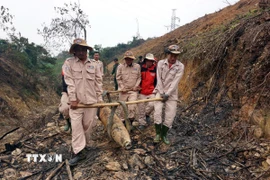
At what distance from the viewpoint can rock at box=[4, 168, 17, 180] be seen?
372cm

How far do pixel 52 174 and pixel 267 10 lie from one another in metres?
5.53

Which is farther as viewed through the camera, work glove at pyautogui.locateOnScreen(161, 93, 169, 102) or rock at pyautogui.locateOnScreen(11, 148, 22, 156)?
rock at pyautogui.locateOnScreen(11, 148, 22, 156)

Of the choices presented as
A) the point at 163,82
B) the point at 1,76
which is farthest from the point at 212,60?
the point at 1,76

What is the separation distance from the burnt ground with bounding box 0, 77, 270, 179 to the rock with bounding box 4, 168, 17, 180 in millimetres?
15

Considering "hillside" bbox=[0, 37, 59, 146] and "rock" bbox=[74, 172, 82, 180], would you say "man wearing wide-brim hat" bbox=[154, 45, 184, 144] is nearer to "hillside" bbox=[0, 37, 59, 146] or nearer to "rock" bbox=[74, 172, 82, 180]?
"rock" bbox=[74, 172, 82, 180]

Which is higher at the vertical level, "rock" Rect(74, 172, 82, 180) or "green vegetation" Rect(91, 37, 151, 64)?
"green vegetation" Rect(91, 37, 151, 64)

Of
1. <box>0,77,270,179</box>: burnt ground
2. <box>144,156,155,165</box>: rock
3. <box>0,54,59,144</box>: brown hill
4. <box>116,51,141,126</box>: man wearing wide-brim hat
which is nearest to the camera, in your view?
<box>0,77,270,179</box>: burnt ground

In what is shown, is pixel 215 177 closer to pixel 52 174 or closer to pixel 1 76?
pixel 52 174

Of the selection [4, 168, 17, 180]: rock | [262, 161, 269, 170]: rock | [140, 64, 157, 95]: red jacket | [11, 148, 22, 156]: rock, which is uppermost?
[140, 64, 157, 95]: red jacket

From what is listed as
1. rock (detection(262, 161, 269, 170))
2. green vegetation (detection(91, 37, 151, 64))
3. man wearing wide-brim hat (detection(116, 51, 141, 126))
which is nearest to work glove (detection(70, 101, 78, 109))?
man wearing wide-brim hat (detection(116, 51, 141, 126))

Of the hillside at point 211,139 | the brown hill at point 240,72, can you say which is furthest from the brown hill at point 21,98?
the brown hill at point 240,72

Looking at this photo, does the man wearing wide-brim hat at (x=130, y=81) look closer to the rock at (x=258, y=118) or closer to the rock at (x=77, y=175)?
the rock at (x=77, y=175)

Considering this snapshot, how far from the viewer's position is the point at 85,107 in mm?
3807

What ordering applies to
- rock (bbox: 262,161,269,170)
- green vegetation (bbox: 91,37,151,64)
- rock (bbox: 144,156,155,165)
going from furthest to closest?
1. green vegetation (bbox: 91,37,151,64)
2. rock (bbox: 144,156,155,165)
3. rock (bbox: 262,161,269,170)
